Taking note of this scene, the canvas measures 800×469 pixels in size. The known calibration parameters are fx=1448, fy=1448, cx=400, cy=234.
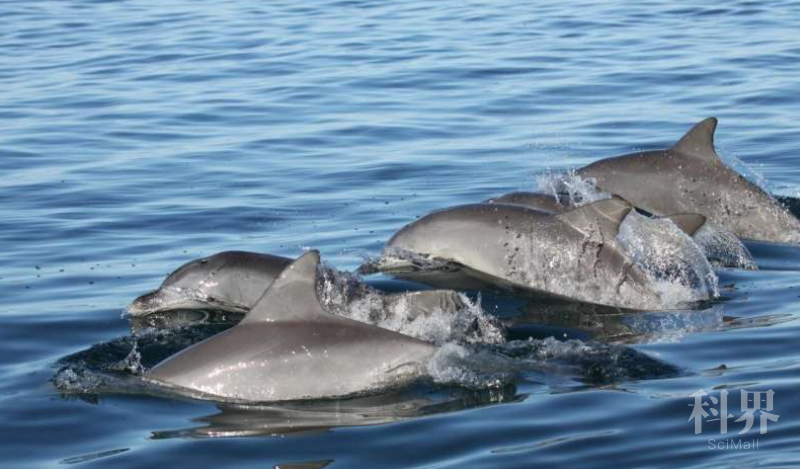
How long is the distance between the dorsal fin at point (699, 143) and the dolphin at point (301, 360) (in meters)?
5.94

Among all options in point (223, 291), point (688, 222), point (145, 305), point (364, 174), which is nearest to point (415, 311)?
point (223, 291)

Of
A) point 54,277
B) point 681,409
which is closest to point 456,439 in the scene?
point 681,409

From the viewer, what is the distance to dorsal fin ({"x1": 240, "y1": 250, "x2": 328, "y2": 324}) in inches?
344

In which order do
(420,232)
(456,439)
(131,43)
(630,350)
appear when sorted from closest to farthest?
(456,439), (630,350), (420,232), (131,43)

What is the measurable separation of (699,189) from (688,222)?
1.65 meters

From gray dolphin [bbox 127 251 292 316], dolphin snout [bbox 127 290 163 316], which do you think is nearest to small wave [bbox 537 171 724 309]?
gray dolphin [bbox 127 251 292 316]

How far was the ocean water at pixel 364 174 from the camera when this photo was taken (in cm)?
831

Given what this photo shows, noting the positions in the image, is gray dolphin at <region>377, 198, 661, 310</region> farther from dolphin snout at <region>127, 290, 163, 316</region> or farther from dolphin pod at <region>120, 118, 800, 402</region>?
dolphin snout at <region>127, 290, 163, 316</region>

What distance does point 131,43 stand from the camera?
94.2 feet

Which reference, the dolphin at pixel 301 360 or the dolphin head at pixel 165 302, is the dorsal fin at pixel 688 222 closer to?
the dolphin head at pixel 165 302

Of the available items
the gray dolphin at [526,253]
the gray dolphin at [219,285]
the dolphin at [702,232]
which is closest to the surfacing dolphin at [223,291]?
the gray dolphin at [219,285]

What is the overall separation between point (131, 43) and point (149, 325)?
61.0 ft

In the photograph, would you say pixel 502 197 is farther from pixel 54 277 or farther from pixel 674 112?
pixel 674 112

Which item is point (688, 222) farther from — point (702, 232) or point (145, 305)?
point (145, 305)
